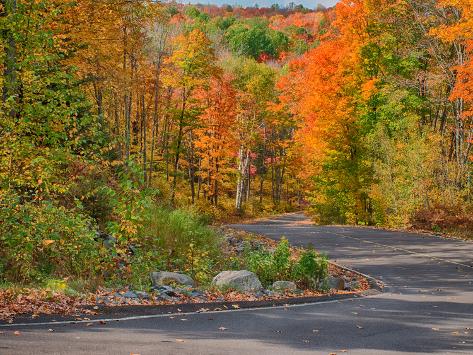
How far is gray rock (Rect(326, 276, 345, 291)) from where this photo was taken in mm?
14477

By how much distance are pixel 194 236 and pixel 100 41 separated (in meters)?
6.98

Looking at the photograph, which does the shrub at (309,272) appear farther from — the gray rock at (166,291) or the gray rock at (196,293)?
the gray rock at (166,291)

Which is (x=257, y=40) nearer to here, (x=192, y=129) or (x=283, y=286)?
(x=192, y=129)

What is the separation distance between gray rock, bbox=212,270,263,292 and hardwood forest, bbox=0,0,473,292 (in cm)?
135

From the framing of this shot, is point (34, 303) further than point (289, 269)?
No

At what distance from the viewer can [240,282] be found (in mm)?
12625

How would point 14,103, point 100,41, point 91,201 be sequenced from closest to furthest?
point 14,103, point 91,201, point 100,41

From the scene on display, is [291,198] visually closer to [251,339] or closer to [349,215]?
[349,215]

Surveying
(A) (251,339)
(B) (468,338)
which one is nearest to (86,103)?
(A) (251,339)

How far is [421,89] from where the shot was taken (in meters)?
34.1

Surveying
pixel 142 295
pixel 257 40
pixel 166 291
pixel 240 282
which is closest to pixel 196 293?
pixel 166 291

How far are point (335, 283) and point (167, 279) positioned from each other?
4.46m

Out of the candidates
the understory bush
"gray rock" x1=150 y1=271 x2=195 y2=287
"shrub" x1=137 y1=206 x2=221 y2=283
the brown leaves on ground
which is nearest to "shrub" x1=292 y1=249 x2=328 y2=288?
the understory bush

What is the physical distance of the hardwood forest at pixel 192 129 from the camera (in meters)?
11.6
